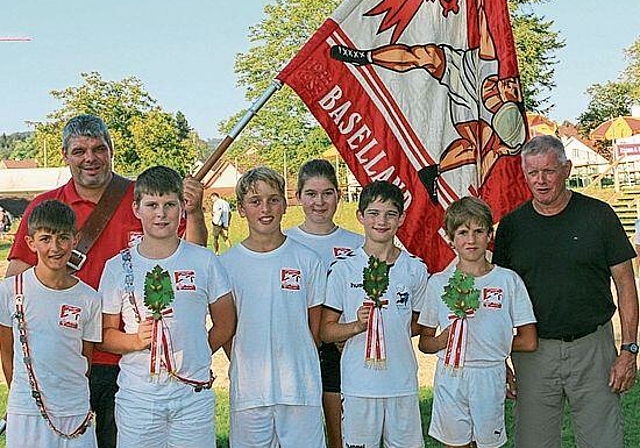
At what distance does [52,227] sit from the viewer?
13.8 feet

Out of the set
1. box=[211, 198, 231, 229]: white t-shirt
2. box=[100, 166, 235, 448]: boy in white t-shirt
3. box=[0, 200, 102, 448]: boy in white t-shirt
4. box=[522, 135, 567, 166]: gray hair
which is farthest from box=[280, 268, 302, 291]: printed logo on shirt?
box=[211, 198, 231, 229]: white t-shirt

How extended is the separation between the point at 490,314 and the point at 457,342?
291mm

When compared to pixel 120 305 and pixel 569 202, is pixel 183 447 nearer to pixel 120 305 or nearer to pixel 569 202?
pixel 120 305

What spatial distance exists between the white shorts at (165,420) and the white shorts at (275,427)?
A: 0.32m

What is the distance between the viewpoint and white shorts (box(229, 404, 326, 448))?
14.7 feet

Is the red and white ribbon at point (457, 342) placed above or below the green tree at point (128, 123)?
below

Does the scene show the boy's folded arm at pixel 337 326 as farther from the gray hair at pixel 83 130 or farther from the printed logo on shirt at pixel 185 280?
the gray hair at pixel 83 130

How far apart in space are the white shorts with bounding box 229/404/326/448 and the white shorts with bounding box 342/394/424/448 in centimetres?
20

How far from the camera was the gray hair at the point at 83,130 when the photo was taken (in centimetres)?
468

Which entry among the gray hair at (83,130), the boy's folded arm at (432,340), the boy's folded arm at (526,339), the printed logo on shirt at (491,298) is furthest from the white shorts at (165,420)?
the boy's folded arm at (526,339)

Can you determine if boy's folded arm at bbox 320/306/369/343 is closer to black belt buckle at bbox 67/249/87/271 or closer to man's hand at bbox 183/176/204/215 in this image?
man's hand at bbox 183/176/204/215

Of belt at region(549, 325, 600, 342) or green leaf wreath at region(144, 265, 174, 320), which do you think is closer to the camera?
green leaf wreath at region(144, 265, 174, 320)

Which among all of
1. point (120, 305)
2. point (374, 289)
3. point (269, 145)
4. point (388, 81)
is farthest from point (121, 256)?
point (269, 145)

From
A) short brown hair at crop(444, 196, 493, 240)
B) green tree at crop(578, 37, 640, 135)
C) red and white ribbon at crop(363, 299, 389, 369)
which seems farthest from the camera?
green tree at crop(578, 37, 640, 135)
